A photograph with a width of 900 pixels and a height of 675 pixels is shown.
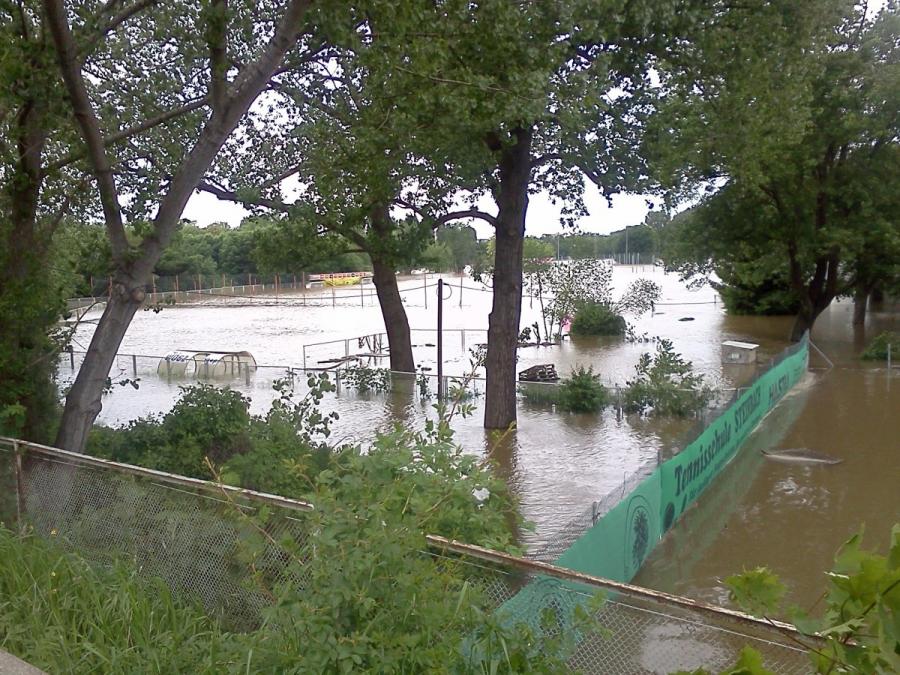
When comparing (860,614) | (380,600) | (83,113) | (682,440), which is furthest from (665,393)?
(860,614)

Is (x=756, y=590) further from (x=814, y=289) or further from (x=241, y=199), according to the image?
(x=814, y=289)

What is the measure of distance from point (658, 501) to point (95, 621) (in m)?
5.71

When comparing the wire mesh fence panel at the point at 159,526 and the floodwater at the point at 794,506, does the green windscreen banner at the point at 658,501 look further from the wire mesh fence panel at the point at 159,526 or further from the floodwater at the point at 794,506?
the wire mesh fence panel at the point at 159,526

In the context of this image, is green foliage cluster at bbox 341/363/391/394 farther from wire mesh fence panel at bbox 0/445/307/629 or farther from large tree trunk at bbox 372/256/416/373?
wire mesh fence panel at bbox 0/445/307/629

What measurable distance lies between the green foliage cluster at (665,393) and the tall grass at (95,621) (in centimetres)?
1365

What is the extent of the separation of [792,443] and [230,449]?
9.83m

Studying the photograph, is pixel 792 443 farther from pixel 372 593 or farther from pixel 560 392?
pixel 372 593

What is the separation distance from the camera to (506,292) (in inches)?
647

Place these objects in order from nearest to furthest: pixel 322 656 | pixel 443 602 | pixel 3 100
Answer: pixel 322 656
pixel 443 602
pixel 3 100

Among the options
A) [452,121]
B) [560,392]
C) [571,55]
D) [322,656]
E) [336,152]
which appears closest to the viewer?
[322,656]

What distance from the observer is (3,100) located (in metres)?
8.54

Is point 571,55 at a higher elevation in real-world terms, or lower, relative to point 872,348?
higher

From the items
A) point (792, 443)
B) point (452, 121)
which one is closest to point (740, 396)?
point (792, 443)

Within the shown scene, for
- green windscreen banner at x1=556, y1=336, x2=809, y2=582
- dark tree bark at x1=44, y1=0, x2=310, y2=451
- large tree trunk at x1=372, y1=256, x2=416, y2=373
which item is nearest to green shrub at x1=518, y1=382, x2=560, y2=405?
large tree trunk at x1=372, y1=256, x2=416, y2=373
